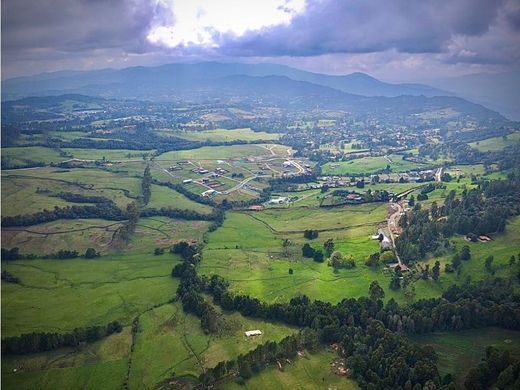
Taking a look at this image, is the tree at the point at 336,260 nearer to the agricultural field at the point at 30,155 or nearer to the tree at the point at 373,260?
the tree at the point at 373,260

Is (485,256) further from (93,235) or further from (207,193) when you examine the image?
(93,235)

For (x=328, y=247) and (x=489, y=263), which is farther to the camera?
(x=328, y=247)

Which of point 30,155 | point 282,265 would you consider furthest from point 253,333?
point 30,155

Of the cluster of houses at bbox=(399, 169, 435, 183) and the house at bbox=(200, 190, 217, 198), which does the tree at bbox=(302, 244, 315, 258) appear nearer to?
the house at bbox=(200, 190, 217, 198)

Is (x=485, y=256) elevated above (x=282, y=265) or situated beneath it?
elevated above

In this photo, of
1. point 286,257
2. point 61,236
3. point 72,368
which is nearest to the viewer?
point 72,368

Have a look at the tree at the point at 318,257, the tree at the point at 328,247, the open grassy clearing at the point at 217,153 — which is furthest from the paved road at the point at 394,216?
the open grassy clearing at the point at 217,153

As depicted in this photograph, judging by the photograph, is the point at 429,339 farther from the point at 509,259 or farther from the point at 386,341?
the point at 509,259

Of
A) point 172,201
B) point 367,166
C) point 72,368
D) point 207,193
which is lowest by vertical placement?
point 367,166

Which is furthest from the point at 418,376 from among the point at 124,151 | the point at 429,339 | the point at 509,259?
the point at 124,151
